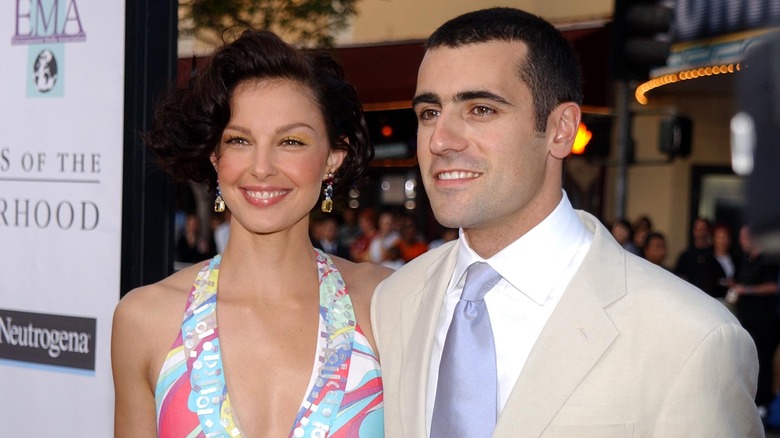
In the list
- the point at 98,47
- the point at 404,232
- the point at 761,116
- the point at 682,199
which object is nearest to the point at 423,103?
the point at 98,47

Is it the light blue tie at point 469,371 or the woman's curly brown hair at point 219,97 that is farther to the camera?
the woman's curly brown hair at point 219,97

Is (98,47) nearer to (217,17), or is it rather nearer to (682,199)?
(217,17)

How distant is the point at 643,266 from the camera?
7.62ft

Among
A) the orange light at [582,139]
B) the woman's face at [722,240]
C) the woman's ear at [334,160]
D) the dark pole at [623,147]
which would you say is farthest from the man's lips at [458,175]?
the woman's face at [722,240]

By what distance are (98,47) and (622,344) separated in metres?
1.80

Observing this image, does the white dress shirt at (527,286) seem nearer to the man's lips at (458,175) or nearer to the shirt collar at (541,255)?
the shirt collar at (541,255)

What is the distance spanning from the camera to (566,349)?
225cm

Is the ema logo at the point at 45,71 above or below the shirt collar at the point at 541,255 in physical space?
above

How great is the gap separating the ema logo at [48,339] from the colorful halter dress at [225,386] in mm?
372

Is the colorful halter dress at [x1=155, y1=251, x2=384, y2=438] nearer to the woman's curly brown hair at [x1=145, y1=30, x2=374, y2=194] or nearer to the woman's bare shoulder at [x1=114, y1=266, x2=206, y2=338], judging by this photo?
the woman's bare shoulder at [x1=114, y1=266, x2=206, y2=338]

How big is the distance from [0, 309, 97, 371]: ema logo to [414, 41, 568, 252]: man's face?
1.29 metres

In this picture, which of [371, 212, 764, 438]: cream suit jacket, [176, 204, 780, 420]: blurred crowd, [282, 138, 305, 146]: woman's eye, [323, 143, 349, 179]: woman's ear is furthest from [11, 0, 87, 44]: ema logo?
[176, 204, 780, 420]: blurred crowd

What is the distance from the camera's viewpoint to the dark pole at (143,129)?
296cm

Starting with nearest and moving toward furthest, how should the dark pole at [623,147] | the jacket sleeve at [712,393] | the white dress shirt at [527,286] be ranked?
1. the jacket sleeve at [712,393]
2. the white dress shirt at [527,286]
3. the dark pole at [623,147]
